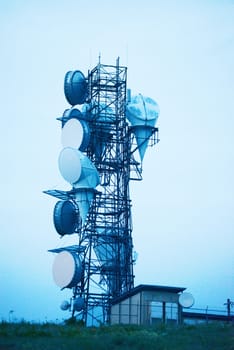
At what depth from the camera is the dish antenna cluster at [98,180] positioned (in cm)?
4731

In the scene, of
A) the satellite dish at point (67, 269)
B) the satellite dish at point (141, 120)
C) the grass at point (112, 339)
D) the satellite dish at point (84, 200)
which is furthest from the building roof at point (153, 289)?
the satellite dish at point (141, 120)

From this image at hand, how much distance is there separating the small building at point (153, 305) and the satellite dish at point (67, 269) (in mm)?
4456

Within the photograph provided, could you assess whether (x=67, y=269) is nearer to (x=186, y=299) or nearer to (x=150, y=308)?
(x=150, y=308)

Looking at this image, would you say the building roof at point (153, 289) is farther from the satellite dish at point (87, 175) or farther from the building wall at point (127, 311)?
the satellite dish at point (87, 175)

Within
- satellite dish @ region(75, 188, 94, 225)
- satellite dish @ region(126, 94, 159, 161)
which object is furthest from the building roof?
satellite dish @ region(126, 94, 159, 161)

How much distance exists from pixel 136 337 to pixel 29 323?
7.79 metres

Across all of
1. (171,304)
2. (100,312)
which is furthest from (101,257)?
(171,304)

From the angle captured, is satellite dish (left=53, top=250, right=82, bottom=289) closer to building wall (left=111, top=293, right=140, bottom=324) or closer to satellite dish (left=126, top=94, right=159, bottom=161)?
building wall (left=111, top=293, right=140, bottom=324)

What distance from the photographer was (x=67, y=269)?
45969 millimetres

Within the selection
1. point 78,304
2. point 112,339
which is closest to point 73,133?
point 78,304

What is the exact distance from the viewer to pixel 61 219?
48.6m

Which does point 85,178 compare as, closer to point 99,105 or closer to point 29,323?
point 99,105

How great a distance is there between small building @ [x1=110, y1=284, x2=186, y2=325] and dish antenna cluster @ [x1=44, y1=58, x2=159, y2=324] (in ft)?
17.0

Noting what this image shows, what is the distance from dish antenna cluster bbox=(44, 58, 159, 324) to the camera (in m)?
47.3
